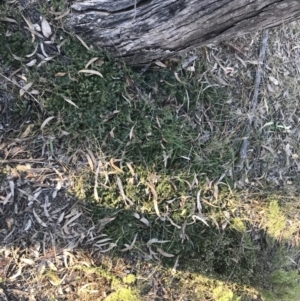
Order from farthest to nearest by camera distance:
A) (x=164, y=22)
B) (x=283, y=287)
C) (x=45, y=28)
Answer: (x=283, y=287), (x=45, y=28), (x=164, y=22)

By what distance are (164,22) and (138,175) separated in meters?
0.95

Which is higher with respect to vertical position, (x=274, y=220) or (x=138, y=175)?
(x=138, y=175)

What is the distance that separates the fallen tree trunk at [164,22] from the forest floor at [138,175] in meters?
0.10

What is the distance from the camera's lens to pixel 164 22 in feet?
7.73

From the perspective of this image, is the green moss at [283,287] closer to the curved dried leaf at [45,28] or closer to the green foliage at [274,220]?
the green foliage at [274,220]

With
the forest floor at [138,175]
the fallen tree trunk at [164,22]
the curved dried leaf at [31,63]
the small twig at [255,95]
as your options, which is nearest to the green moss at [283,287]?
the forest floor at [138,175]

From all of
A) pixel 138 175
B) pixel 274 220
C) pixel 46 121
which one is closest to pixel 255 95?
pixel 274 220

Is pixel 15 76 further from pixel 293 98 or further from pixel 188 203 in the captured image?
pixel 293 98

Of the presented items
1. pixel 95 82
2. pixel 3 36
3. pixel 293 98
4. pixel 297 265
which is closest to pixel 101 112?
pixel 95 82

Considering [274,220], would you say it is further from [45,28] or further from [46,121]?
[45,28]

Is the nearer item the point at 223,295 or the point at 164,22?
the point at 164,22

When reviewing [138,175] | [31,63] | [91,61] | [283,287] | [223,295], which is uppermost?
[31,63]

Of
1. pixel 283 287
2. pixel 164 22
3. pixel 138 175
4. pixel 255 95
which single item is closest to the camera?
pixel 164 22

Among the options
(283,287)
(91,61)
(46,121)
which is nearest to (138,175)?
(46,121)
